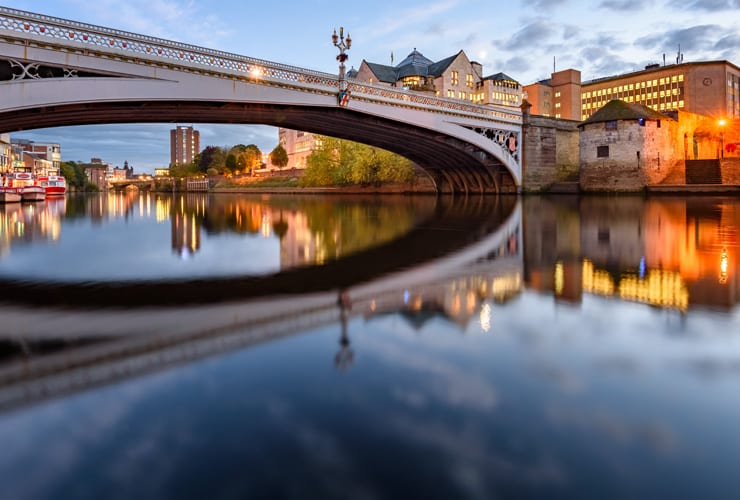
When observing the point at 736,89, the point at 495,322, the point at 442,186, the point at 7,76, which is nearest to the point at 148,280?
the point at 495,322

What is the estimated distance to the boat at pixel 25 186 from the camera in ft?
119

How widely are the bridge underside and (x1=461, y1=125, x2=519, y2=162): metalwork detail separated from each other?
3.84ft

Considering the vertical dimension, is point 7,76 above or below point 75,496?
above

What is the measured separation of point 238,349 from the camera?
3797mm

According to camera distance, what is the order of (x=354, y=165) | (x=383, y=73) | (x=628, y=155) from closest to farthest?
(x=628, y=155) < (x=354, y=165) < (x=383, y=73)

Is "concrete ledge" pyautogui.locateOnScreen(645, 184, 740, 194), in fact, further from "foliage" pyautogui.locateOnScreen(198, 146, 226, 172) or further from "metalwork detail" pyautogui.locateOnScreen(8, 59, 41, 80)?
"foliage" pyautogui.locateOnScreen(198, 146, 226, 172)

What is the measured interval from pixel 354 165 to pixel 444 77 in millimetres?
33171

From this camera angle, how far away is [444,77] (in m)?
76.6

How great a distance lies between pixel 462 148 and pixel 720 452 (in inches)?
1329

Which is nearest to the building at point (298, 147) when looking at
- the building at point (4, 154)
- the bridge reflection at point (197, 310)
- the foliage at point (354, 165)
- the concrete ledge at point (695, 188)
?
the foliage at point (354, 165)

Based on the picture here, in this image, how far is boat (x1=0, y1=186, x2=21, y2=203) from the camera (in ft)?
105

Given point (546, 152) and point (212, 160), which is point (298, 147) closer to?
point (212, 160)

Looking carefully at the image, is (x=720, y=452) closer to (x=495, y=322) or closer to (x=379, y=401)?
(x=379, y=401)

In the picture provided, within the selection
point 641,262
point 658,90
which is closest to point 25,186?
point 641,262
